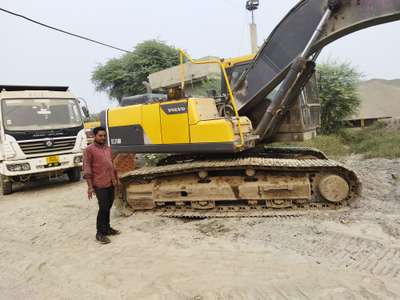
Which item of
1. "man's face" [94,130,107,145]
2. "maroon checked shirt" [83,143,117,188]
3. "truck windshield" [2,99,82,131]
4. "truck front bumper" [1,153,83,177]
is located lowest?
"truck front bumper" [1,153,83,177]

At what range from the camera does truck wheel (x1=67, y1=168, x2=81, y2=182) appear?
9727 mm

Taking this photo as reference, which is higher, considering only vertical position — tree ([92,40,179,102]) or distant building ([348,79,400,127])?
tree ([92,40,179,102])

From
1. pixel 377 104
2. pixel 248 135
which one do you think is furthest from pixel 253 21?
pixel 248 135

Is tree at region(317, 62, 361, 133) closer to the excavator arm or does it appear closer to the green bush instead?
the green bush

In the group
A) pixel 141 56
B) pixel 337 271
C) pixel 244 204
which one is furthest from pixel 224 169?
pixel 141 56

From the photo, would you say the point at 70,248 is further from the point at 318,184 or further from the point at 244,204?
the point at 318,184

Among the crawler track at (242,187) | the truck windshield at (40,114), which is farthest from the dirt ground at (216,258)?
the truck windshield at (40,114)

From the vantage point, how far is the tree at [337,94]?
13602 millimetres

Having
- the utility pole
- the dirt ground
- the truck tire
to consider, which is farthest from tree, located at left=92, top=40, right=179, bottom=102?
the dirt ground

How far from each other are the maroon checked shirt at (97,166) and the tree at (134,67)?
19.6 m

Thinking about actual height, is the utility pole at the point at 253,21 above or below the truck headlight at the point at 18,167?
above

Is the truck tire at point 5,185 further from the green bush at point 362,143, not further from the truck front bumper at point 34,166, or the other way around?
the green bush at point 362,143

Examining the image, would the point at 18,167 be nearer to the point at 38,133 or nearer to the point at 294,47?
the point at 38,133

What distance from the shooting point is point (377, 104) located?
18.8 meters
